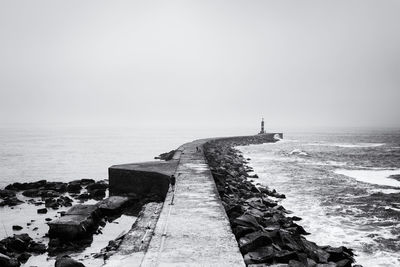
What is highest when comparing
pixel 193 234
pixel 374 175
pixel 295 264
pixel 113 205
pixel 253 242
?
pixel 193 234

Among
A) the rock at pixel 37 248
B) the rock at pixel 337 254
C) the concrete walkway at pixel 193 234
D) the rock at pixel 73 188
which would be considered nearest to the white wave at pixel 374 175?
the rock at pixel 337 254

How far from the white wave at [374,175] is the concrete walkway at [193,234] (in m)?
10.1

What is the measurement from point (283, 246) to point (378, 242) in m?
2.75

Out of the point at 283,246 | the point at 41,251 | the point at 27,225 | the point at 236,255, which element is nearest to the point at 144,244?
the point at 236,255

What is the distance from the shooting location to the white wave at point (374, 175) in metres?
14.2

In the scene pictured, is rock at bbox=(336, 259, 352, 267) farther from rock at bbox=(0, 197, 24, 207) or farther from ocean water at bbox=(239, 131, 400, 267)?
rock at bbox=(0, 197, 24, 207)

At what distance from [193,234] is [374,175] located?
1467 cm

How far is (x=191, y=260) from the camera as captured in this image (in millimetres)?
3814

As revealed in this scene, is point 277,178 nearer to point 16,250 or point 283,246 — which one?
point 283,246

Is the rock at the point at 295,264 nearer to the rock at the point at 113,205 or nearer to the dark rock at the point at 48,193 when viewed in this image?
the rock at the point at 113,205

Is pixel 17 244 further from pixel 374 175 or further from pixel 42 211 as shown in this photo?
pixel 374 175

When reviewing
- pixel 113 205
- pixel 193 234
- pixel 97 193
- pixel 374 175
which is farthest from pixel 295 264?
pixel 374 175

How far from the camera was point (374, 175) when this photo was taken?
53.6ft

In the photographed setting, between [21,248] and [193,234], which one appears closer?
[193,234]
